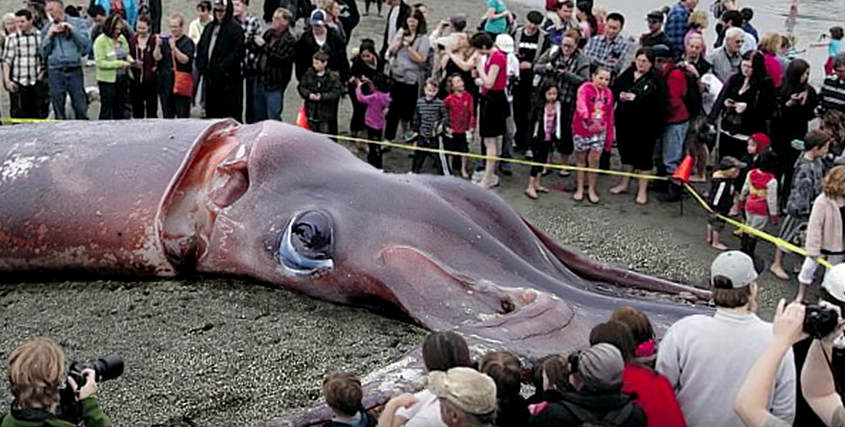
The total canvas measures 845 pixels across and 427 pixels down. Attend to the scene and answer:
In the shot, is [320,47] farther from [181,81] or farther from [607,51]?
[607,51]

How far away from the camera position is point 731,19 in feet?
54.7

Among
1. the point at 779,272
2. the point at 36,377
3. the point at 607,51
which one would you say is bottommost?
the point at 779,272

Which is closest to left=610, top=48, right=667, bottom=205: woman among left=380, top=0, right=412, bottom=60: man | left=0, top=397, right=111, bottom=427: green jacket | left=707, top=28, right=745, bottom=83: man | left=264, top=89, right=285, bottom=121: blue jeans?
left=707, top=28, right=745, bottom=83: man

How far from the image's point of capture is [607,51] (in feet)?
52.2

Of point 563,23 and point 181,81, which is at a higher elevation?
point 563,23

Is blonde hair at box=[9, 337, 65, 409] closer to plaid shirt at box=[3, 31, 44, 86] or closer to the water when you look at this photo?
plaid shirt at box=[3, 31, 44, 86]

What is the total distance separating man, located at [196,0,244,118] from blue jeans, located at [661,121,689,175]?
560 centimetres

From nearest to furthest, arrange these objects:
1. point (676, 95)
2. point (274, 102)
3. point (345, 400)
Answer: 1. point (345, 400)
2. point (676, 95)
3. point (274, 102)

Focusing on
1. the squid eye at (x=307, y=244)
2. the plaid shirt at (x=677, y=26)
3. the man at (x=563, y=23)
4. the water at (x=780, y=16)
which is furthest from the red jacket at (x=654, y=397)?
the water at (x=780, y=16)

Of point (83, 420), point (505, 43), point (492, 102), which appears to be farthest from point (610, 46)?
point (83, 420)

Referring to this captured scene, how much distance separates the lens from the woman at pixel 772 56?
1453 centimetres

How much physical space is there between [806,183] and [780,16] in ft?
54.3

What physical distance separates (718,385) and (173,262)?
188 inches

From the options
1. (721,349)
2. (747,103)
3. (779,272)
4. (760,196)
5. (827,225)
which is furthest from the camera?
(747,103)
